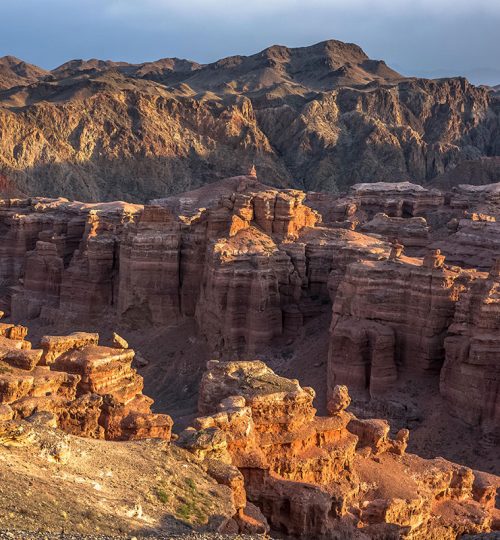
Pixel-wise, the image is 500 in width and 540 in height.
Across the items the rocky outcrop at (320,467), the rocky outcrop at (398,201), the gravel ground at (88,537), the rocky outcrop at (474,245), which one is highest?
the rocky outcrop at (398,201)

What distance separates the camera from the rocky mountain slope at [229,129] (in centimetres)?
9931

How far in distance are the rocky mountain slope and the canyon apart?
42769mm

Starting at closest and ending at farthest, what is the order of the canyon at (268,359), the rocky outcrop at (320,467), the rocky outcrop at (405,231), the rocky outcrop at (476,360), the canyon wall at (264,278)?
the rocky outcrop at (320,467), the canyon at (268,359), the rocky outcrop at (476,360), the canyon wall at (264,278), the rocky outcrop at (405,231)

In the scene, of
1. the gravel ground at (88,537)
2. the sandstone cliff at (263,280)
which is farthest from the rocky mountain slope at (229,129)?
the gravel ground at (88,537)

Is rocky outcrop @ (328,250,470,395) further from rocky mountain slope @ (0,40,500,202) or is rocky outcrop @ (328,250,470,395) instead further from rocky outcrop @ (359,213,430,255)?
rocky mountain slope @ (0,40,500,202)

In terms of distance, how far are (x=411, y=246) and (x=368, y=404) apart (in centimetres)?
1949

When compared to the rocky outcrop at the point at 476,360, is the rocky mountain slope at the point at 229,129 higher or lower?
higher

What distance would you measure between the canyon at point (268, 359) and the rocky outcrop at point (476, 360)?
69 millimetres

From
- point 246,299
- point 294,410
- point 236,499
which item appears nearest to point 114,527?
point 236,499

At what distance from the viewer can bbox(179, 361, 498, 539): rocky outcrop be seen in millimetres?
16656

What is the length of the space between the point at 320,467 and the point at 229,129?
10353 cm

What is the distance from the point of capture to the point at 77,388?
70.2ft

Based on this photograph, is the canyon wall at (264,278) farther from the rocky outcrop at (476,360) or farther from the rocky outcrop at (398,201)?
the rocky outcrop at (398,201)

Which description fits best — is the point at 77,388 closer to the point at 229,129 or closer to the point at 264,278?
the point at 264,278
